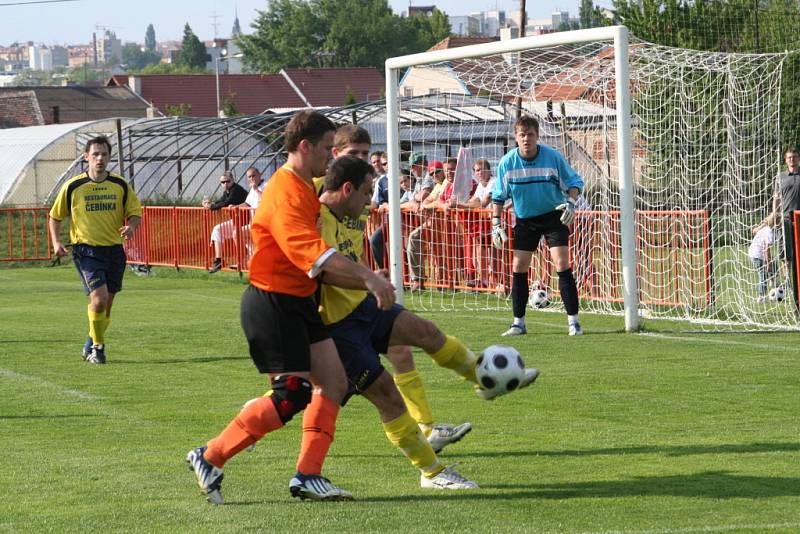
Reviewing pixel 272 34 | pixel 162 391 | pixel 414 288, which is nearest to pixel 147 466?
pixel 162 391

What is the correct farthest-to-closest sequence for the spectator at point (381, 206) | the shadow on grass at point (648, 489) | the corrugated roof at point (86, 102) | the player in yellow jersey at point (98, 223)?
the corrugated roof at point (86, 102), the spectator at point (381, 206), the player in yellow jersey at point (98, 223), the shadow on grass at point (648, 489)

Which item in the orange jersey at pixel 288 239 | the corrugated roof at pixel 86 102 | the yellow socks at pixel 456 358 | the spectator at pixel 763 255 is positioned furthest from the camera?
the corrugated roof at pixel 86 102

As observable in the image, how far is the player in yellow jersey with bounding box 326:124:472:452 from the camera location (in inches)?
272

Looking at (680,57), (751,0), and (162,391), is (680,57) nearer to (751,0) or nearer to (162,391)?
(162,391)

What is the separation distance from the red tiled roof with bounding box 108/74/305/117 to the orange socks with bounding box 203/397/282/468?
89.8 m

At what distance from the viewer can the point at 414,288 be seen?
18.5 meters

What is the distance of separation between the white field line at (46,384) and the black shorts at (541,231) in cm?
479

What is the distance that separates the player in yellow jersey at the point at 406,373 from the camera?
22.6 feet

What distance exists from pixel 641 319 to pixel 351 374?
8.36 metres

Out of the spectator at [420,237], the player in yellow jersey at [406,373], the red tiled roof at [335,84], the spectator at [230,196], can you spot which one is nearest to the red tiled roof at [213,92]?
the red tiled roof at [335,84]

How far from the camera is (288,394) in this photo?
605 centimetres

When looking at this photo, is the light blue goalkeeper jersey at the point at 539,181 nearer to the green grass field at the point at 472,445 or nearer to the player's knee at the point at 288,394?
the green grass field at the point at 472,445

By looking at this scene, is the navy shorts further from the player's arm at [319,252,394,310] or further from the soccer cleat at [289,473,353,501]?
the player's arm at [319,252,394,310]

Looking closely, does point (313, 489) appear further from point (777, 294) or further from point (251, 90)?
point (251, 90)
